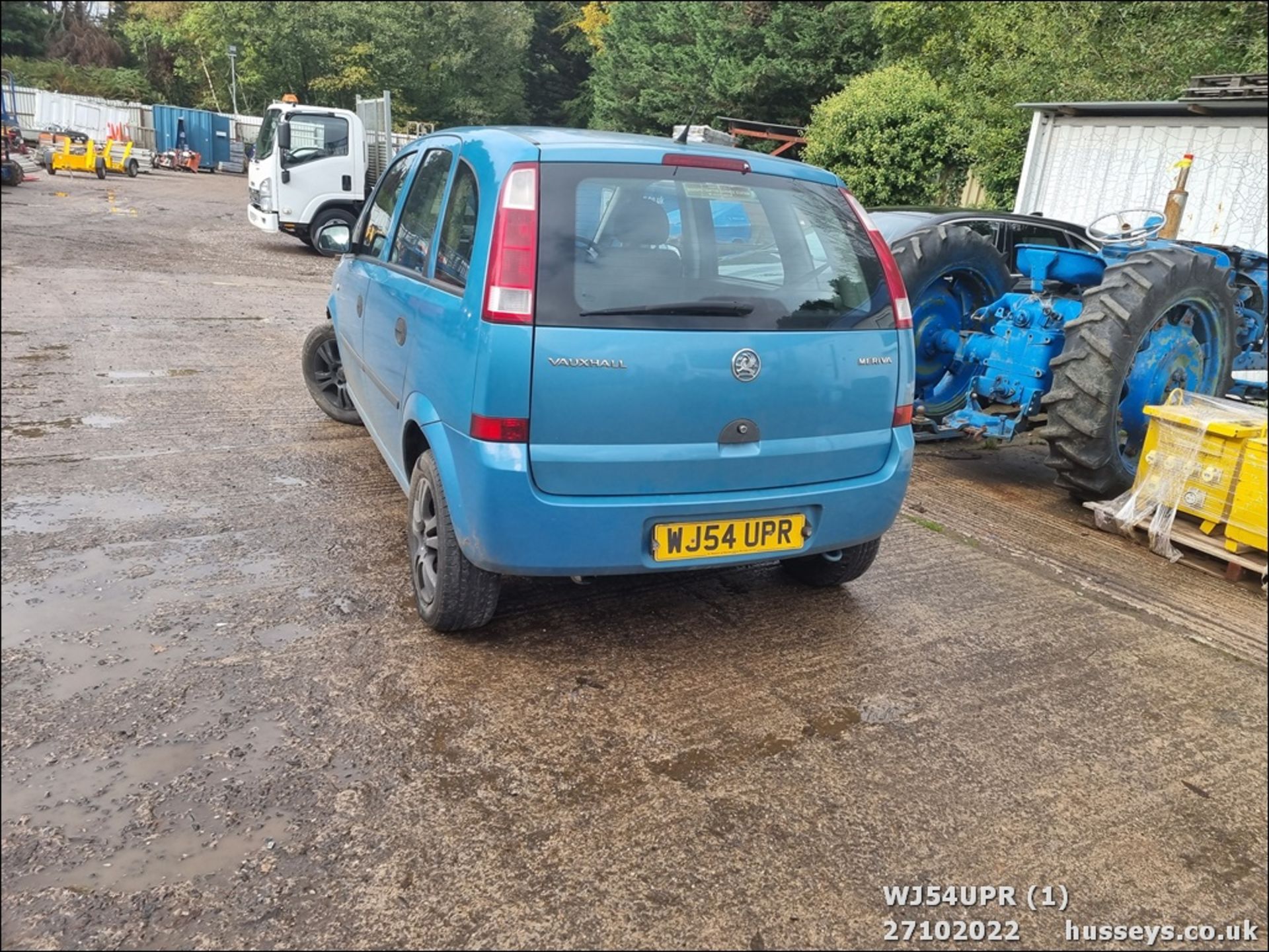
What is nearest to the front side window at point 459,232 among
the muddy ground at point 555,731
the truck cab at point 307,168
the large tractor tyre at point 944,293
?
the muddy ground at point 555,731

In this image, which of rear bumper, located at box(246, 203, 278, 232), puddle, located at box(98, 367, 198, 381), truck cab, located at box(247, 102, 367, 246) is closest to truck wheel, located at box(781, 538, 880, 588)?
puddle, located at box(98, 367, 198, 381)

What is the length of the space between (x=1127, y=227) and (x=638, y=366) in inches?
173

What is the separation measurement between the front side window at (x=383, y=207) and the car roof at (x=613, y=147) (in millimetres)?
728

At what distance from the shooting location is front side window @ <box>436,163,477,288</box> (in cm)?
315

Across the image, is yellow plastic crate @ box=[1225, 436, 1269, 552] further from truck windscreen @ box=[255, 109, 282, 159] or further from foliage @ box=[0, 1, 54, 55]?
truck windscreen @ box=[255, 109, 282, 159]

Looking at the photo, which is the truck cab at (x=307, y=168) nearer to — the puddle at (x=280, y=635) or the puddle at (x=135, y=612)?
the puddle at (x=135, y=612)

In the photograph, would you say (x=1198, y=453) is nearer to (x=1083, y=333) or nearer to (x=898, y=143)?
(x=1083, y=333)

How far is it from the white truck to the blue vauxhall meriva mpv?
1241 cm

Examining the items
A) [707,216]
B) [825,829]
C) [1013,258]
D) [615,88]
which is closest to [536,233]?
[707,216]

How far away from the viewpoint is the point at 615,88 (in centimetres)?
3086

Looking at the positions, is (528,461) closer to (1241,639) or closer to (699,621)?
(699,621)

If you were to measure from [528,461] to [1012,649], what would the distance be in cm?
210

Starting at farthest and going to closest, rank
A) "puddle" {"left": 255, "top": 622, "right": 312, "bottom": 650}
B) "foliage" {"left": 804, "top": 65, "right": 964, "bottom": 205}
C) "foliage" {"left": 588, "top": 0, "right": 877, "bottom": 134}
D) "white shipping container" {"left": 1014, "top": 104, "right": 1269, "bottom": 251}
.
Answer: "foliage" {"left": 588, "top": 0, "right": 877, "bottom": 134}, "foliage" {"left": 804, "top": 65, "right": 964, "bottom": 205}, "white shipping container" {"left": 1014, "top": 104, "right": 1269, "bottom": 251}, "puddle" {"left": 255, "top": 622, "right": 312, "bottom": 650}

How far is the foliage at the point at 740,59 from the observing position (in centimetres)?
2381
